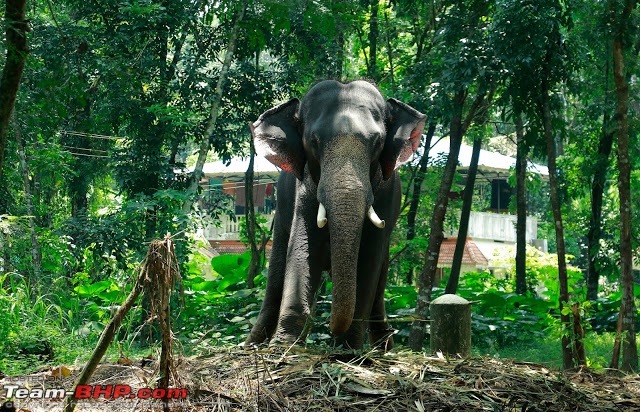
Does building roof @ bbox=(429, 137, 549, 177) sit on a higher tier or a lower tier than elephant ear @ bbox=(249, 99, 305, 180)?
higher

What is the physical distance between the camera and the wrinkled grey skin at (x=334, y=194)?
17.6ft

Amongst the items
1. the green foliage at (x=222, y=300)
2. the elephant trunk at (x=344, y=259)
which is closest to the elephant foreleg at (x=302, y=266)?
the elephant trunk at (x=344, y=259)

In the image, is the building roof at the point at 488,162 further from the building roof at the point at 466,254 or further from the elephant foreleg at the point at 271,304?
the elephant foreleg at the point at 271,304

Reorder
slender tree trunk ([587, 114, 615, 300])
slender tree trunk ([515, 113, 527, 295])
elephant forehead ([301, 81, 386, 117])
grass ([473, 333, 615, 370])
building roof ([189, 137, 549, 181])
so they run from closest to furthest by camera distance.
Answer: elephant forehead ([301, 81, 386, 117])
grass ([473, 333, 615, 370])
slender tree trunk ([587, 114, 615, 300])
slender tree trunk ([515, 113, 527, 295])
building roof ([189, 137, 549, 181])

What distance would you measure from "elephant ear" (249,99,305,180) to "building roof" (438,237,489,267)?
2012cm

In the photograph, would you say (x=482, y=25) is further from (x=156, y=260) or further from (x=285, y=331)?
(x=156, y=260)

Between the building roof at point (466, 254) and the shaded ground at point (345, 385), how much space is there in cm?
2131

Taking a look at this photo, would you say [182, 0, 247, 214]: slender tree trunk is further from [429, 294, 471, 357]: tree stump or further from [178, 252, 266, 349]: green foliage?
[429, 294, 471, 357]: tree stump

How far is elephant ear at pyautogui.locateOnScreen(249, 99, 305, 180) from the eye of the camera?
21.2ft

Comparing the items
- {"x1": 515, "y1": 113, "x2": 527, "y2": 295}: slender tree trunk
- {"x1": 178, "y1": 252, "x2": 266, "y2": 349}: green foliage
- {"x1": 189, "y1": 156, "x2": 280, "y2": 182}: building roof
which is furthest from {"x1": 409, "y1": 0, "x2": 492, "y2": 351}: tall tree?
{"x1": 189, "y1": 156, "x2": 280, "y2": 182}: building roof

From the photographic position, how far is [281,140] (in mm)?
6500

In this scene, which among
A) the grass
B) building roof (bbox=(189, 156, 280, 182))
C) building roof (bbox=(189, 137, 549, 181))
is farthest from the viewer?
building roof (bbox=(189, 156, 280, 182))

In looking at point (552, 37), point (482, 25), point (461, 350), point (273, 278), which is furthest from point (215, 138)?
point (461, 350)

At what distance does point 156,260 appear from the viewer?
3.35 m
